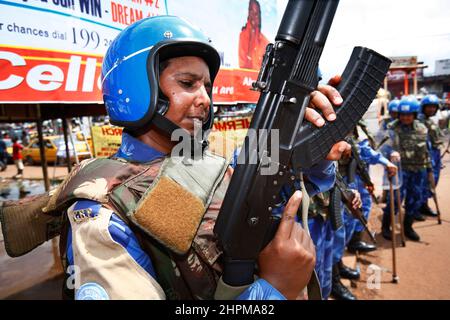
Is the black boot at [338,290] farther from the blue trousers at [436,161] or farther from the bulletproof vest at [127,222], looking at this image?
the blue trousers at [436,161]

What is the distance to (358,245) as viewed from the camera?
4.49m

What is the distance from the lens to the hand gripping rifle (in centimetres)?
101

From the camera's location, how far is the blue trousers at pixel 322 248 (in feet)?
9.20

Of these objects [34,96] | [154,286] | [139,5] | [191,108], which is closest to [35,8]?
[34,96]

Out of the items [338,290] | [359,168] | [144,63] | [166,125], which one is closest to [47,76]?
[144,63]

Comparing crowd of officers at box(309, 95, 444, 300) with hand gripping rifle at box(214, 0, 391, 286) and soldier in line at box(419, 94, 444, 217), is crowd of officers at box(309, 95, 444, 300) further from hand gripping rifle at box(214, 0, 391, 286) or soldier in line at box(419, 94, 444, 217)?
hand gripping rifle at box(214, 0, 391, 286)

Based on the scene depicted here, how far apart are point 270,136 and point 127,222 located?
581mm

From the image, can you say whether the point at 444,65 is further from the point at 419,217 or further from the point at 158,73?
the point at 158,73

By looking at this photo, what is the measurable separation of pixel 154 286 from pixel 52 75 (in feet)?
6.75

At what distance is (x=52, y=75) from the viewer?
7.39 ft

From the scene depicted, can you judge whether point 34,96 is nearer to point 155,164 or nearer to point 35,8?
point 35,8

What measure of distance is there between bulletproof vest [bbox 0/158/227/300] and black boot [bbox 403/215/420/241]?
4.62 meters

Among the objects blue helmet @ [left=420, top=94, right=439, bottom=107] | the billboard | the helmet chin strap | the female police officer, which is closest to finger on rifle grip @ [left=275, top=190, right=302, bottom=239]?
the female police officer

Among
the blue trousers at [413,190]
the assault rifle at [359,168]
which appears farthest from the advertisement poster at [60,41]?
the blue trousers at [413,190]
